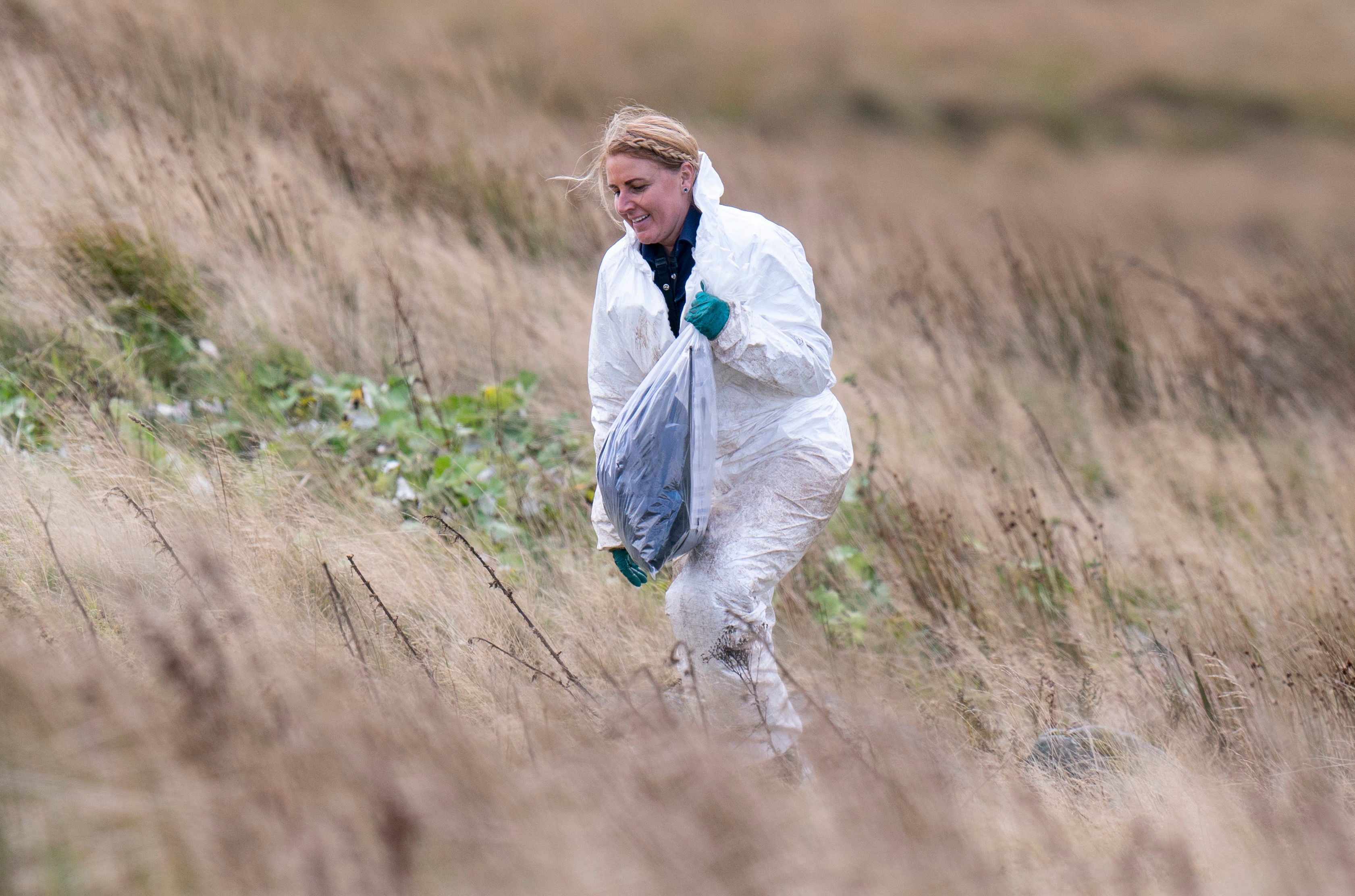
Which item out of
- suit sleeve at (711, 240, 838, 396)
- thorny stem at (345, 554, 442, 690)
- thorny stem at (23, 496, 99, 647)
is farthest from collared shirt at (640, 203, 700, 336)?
thorny stem at (23, 496, 99, 647)

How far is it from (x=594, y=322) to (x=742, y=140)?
774 cm

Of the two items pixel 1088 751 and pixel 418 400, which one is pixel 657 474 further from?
pixel 418 400

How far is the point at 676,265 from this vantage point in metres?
2.73

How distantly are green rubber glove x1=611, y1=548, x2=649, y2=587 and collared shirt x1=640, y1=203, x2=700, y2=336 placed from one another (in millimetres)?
586

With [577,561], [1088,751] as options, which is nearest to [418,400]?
[577,561]

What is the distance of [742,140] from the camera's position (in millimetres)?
10164

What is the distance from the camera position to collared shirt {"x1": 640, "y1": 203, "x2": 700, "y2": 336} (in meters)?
2.71

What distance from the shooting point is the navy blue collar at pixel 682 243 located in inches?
106

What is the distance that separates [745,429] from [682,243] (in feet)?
1.63

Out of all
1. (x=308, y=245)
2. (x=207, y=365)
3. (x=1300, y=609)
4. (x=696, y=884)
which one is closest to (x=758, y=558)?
(x=696, y=884)

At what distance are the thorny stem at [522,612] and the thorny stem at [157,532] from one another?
0.65 meters

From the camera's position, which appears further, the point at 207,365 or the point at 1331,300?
the point at 1331,300

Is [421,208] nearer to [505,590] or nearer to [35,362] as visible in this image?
[35,362]

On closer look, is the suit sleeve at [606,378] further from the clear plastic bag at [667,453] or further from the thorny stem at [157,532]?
the thorny stem at [157,532]
